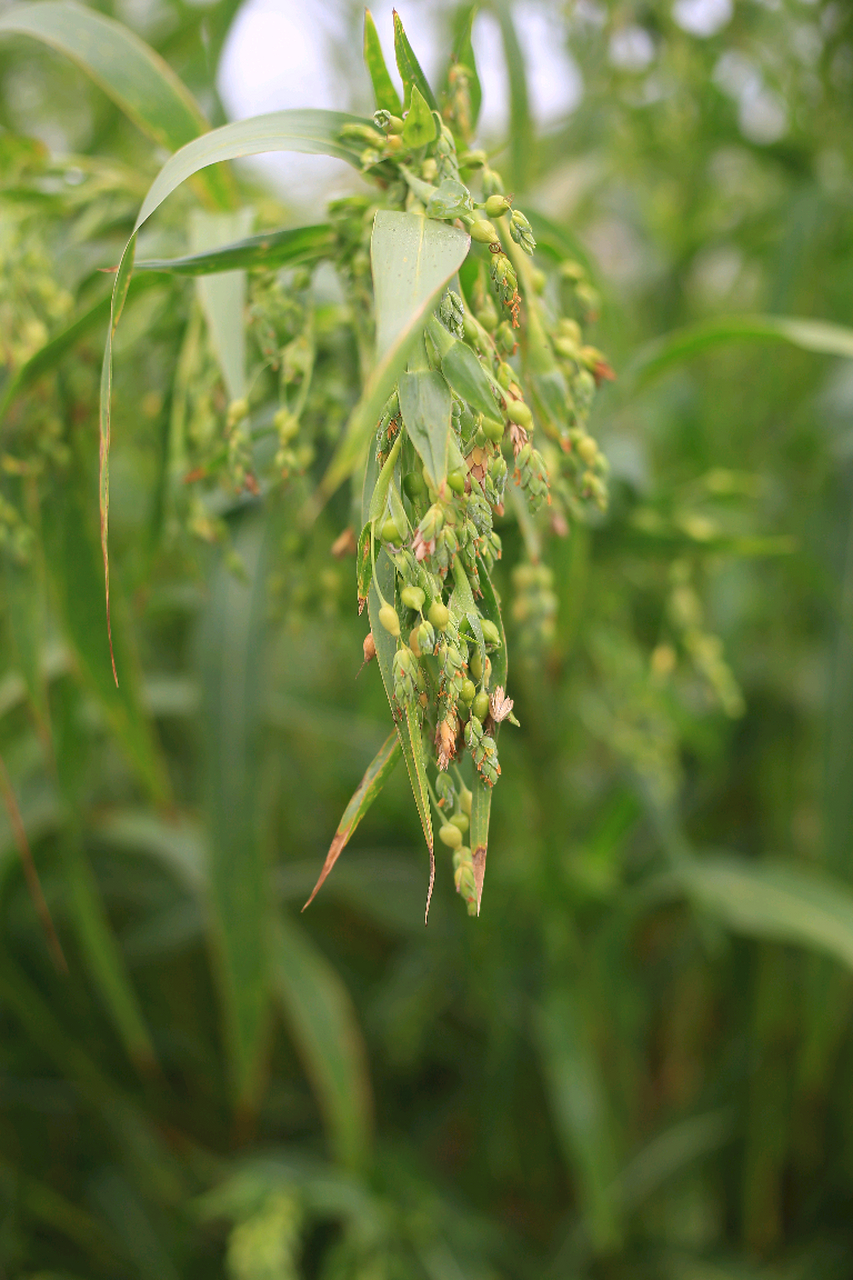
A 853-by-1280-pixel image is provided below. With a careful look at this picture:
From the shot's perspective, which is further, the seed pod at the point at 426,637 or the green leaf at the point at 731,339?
the green leaf at the point at 731,339

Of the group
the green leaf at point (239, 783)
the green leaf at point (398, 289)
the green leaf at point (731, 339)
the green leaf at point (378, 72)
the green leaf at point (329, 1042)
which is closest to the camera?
the green leaf at point (398, 289)

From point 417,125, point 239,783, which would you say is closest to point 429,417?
point 417,125

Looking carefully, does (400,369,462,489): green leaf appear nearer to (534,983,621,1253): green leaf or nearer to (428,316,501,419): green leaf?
(428,316,501,419): green leaf

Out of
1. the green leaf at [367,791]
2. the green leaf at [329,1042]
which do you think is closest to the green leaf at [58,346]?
the green leaf at [367,791]

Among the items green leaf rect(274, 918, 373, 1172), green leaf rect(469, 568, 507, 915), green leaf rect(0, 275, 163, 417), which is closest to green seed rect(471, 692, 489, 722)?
green leaf rect(469, 568, 507, 915)

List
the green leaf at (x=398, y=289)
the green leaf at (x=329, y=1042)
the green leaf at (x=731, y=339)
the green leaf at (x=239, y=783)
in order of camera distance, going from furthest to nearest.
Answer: the green leaf at (x=329, y=1042) → the green leaf at (x=239, y=783) → the green leaf at (x=731, y=339) → the green leaf at (x=398, y=289)

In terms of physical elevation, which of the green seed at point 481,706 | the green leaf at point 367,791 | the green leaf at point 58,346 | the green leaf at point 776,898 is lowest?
the green leaf at point 776,898

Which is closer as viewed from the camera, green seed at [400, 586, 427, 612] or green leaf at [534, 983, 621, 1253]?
green seed at [400, 586, 427, 612]

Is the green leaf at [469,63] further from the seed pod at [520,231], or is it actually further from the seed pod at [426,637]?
the seed pod at [426,637]
